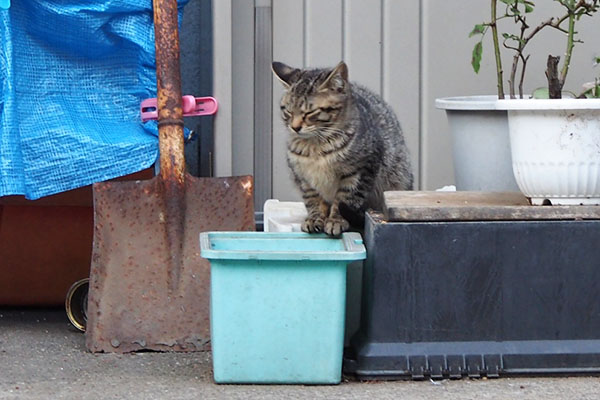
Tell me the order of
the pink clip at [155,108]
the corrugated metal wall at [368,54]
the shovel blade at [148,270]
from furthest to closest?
the corrugated metal wall at [368,54]
the pink clip at [155,108]
the shovel blade at [148,270]

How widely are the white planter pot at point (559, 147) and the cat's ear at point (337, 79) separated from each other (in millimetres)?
655

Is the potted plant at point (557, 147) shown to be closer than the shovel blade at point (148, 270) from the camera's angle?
Yes

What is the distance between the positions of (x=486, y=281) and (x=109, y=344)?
123 cm

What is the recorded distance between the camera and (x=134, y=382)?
2.96m

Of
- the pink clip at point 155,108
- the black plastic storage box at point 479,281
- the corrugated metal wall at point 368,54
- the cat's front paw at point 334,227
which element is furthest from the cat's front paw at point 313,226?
the corrugated metal wall at point 368,54

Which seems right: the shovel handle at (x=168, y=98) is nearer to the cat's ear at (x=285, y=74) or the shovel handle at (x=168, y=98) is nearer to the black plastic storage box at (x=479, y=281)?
the cat's ear at (x=285, y=74)

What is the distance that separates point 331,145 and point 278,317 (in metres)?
0.84

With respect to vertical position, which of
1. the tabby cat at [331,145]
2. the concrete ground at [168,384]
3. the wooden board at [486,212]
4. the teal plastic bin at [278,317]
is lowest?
the concrete ground at [168,384]

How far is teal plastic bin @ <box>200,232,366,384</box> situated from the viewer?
281 centimetres

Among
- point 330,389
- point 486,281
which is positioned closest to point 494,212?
point 486,281

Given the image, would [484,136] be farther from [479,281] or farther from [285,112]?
[479,281]

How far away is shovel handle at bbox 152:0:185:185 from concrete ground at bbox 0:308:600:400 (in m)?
0.63

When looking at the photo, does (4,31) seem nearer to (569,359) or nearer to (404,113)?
(404,113)

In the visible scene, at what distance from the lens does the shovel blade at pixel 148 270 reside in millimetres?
3350
